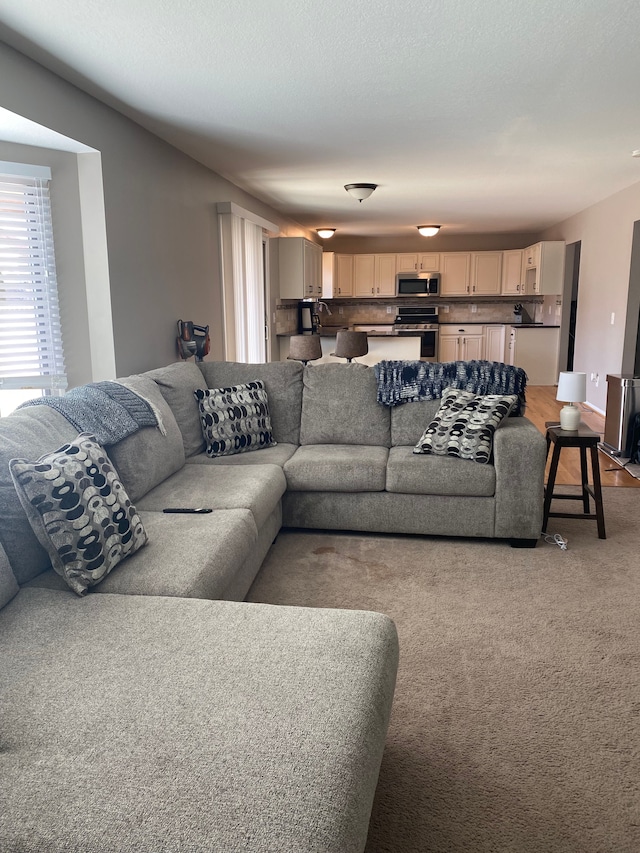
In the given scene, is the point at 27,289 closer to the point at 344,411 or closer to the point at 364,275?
the point at 344,411

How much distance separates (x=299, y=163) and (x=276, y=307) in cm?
298

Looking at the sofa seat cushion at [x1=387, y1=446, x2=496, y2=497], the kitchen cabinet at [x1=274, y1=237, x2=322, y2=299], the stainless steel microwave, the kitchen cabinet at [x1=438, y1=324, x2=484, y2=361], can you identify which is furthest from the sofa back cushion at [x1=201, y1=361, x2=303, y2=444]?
the stainless steel microwave

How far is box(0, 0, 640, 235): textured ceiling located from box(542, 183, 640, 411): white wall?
0.90 meters

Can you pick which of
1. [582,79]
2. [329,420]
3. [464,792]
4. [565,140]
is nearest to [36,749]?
[464,792]

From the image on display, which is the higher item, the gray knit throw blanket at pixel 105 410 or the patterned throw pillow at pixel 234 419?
the gray knit throw blanket at pixel 105 410

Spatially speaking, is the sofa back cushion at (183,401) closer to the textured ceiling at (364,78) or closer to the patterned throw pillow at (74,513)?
the patterned throw pillow at (74,513)

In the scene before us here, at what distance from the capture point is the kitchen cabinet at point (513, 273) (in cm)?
1002

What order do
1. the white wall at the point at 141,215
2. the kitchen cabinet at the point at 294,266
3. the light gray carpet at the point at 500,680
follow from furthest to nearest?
the kitchen cabinet at the point at 294,266
the white wall at the point at 141,215
the light gray carpet at the point at 500,680

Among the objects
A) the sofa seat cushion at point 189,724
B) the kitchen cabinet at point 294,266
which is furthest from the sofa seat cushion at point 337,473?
the kitchen cabinet at point 294,266

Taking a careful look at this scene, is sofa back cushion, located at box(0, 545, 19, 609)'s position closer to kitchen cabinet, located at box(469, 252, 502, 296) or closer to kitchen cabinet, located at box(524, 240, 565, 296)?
kitchen cabinet, located at box(524, 240, 565, 296)

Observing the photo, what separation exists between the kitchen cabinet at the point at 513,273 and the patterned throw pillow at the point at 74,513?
921 centimetres

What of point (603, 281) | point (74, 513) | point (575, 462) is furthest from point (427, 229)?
point (74, 513)

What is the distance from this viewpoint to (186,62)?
2.89 m

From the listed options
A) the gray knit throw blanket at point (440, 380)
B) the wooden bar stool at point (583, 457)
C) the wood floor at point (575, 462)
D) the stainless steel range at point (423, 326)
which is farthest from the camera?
the stainless steel range at point (423, 326)
